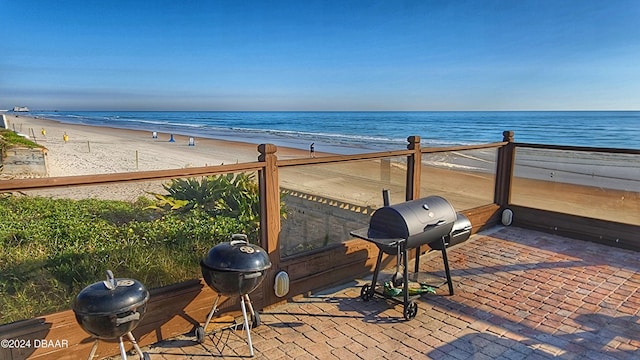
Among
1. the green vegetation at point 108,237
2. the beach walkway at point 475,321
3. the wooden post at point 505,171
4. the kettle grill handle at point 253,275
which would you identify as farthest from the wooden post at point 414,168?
the kettle grill handle at point 253,275

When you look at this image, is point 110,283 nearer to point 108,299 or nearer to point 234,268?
point 108,299

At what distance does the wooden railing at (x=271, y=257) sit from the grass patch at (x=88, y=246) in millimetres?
214

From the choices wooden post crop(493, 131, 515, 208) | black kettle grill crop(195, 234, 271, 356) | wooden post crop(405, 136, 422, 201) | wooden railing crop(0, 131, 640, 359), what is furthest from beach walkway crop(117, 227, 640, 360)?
wooden post crop(493, 131, 515, 208)

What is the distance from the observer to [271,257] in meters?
3.28

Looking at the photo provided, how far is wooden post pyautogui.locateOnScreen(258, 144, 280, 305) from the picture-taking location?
3197 millimetres

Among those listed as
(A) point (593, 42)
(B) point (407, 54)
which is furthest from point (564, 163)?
(B) point (407, 54)

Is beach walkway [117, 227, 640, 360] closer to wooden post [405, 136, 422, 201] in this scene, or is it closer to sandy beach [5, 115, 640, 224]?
wooden post [405, 136, 422, 201]

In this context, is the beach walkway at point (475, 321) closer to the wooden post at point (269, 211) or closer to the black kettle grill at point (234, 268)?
the wooden post at point (269, 211)

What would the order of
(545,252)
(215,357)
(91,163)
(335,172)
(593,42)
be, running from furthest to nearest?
(593,42) → (91,163) → (545,252) → (335,172) → (215,357)

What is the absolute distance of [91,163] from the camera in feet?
50.2

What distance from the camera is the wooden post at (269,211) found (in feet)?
10.5

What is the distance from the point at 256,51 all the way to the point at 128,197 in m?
46.1

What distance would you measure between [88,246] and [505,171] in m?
5.31

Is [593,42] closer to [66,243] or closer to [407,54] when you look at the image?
[407,54]
